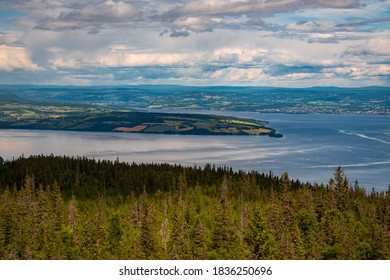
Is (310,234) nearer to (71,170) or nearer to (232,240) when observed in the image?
(232,240)

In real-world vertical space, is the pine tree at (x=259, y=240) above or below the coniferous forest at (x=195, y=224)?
above

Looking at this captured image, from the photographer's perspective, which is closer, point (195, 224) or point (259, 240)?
point (259, 240)

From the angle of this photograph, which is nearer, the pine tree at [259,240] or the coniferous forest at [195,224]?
the pine tree at [259,240]

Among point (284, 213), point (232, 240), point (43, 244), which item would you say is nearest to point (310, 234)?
point (284, 213)

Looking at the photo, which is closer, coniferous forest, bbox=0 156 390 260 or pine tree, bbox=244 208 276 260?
pine tree, bbox=244 208 276 260

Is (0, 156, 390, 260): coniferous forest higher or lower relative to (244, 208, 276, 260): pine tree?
lower

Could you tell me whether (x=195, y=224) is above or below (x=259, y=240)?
below
